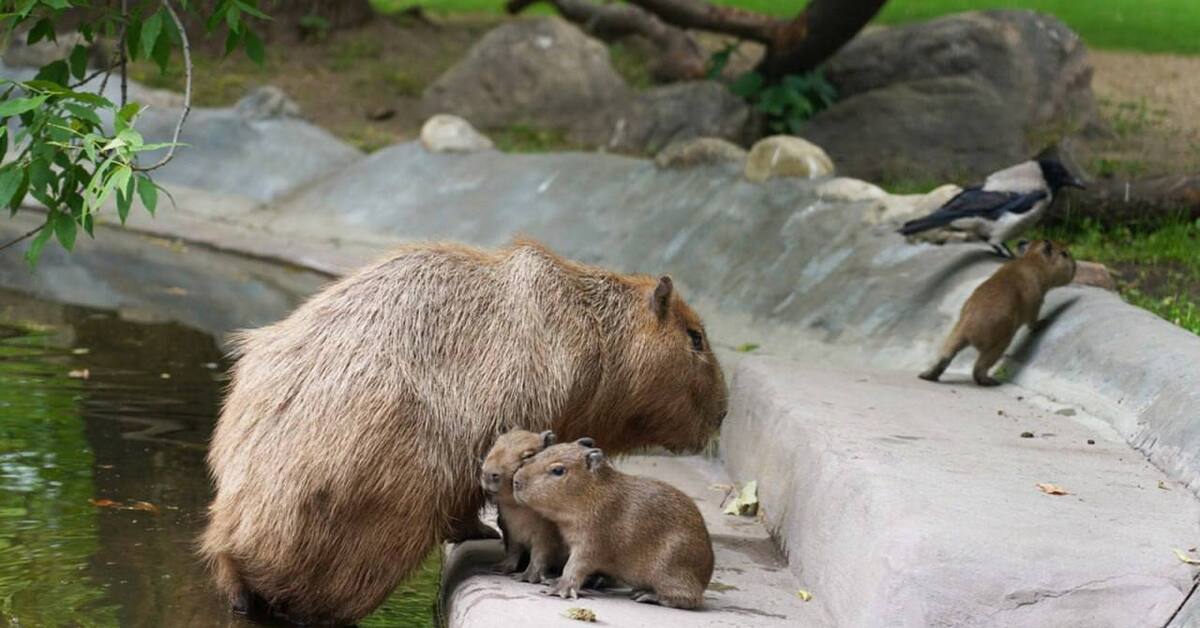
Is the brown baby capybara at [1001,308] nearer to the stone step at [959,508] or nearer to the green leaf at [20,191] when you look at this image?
the stone step at [959,508]

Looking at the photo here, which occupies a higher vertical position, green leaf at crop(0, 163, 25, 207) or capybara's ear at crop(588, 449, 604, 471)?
green leaf at crop(0, 163, 25, 207)

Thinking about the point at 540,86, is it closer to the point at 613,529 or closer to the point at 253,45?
the point at 253,45

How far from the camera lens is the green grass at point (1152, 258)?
823 centimetres

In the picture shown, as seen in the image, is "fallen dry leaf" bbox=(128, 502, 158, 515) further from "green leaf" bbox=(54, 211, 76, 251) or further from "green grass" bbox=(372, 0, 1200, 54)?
"green grass" bbox=(372, 0, 1200, 54)

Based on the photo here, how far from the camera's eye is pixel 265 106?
49.8 feet

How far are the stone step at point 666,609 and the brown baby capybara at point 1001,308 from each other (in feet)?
4.85

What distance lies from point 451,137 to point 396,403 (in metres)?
9.60

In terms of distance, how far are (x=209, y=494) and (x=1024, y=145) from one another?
8949 mm

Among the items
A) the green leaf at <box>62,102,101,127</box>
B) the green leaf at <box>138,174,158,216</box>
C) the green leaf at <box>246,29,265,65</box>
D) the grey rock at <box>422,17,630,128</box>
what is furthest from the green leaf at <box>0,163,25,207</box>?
the grey rock at <box>422,17,630,128</box>

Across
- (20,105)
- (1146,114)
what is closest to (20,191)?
(20,105)

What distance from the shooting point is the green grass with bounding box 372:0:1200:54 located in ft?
61.0

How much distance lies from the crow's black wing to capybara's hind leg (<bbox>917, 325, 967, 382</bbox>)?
1.56m

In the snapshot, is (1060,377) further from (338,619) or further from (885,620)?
(338,619)

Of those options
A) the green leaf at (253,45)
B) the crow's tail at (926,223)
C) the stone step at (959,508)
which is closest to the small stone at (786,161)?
the crow's tail at (926,223)
